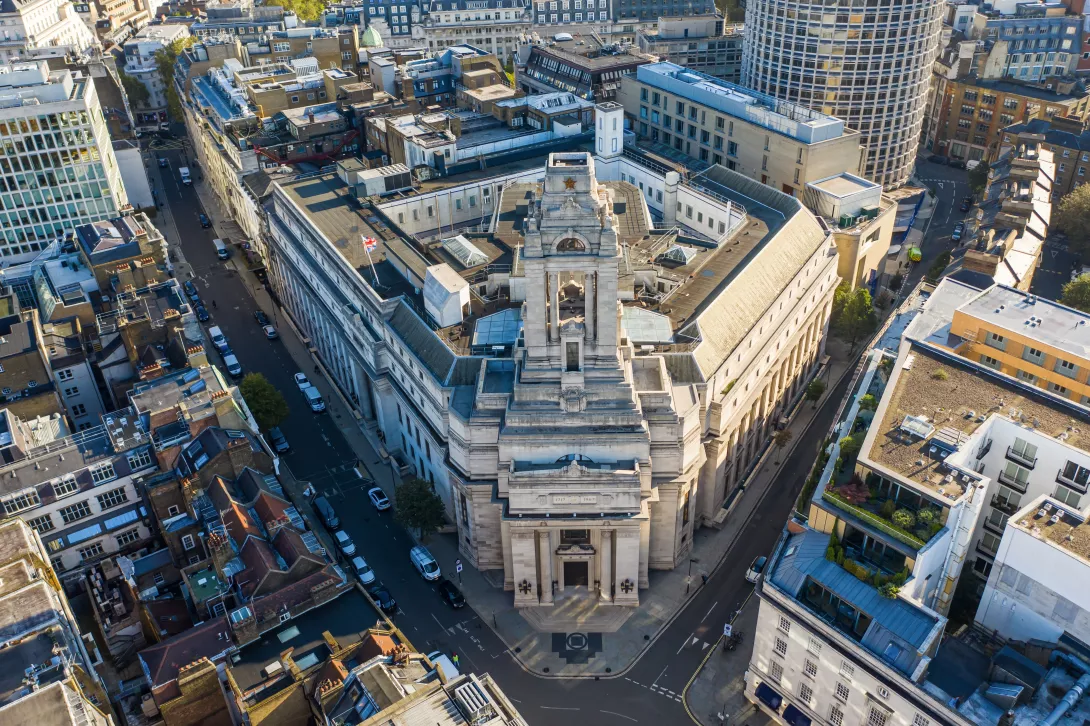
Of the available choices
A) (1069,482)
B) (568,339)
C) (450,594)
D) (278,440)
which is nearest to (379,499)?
(450,594)

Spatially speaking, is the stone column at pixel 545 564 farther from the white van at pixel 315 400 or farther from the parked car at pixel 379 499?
the white van at pixel 315 400

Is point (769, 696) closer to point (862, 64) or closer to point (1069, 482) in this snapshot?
point (1069, 482)

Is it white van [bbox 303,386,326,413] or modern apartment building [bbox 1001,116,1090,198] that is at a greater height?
modern apartment building [bbox 1001,116,1090,198]

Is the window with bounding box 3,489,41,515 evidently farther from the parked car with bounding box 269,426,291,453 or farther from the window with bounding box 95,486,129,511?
the parked car with bounding box 269,426,291,453

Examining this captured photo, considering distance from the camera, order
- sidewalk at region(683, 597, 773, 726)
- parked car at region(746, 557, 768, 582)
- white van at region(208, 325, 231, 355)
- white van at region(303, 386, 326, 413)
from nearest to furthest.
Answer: sidewalk at region(683, 597, 773, 726), parked car at region(746, 557, 768, 582), white van at region(303, 386, 326, 413), white van at region(208, 325, 231, 355)

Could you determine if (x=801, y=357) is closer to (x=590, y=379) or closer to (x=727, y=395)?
(x=727, y=395)

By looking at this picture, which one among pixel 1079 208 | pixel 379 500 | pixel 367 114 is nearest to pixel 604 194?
pixel 379 500

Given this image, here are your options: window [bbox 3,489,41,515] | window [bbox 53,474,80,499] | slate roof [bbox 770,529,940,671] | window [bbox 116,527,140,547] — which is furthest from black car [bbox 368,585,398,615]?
slate roof [bbox 770,529,940,671]
